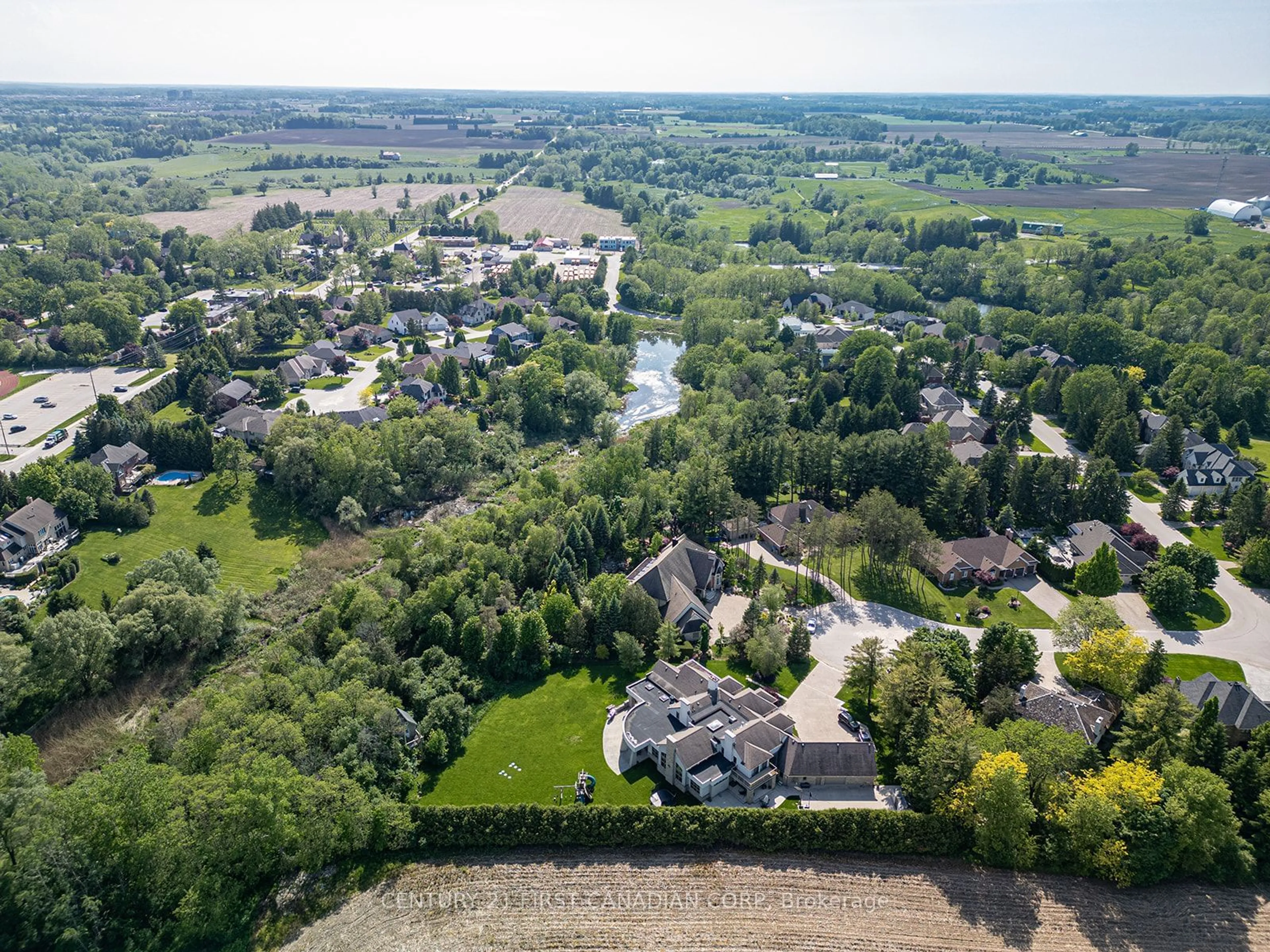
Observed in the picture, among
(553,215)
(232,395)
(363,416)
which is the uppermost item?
(553,215)

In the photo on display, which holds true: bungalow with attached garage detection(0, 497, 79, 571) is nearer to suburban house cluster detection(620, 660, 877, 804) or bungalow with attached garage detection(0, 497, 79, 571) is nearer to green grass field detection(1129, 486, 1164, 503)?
suburban house cluster detection(620, 660, 877, 804)

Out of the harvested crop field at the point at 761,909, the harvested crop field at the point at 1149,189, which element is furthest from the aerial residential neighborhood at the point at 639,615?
the harvested crop field at the point at 1149,189

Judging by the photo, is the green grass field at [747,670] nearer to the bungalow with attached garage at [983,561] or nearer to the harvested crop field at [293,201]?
the bungalow with attached garage at [983,561]

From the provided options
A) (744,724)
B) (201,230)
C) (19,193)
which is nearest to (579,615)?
(744,724)

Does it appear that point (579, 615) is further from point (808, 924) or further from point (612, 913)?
point (808, 924)

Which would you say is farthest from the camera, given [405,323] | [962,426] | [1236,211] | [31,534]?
[1236,211]

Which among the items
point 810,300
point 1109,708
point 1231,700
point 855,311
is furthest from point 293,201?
point 1231,700

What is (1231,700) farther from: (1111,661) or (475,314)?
(475,314)
